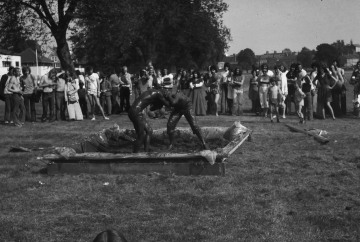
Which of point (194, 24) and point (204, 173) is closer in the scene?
point (204, 173)

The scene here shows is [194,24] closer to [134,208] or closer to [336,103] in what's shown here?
[336,103]

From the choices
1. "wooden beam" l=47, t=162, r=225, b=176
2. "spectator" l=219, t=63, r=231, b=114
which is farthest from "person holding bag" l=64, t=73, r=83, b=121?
"wooden beam" l=47, t=162, r=225, b=176

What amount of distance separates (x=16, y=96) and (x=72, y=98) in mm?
1900

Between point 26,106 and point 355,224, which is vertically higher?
point 26,106

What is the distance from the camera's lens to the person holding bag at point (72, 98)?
58.3 ft

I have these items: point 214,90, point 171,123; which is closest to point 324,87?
point 214,90

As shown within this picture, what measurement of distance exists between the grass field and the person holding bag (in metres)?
6.79

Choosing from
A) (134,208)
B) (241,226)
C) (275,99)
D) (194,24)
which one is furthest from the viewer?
(194,24)

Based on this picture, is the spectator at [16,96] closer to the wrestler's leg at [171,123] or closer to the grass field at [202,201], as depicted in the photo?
the grass field at [202,201]

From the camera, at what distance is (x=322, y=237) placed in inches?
222

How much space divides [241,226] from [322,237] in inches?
37.2

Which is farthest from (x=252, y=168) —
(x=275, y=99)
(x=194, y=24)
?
(x=194, y=24)

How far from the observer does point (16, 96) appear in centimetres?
1702

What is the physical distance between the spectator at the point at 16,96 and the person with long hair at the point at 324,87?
10038mm
